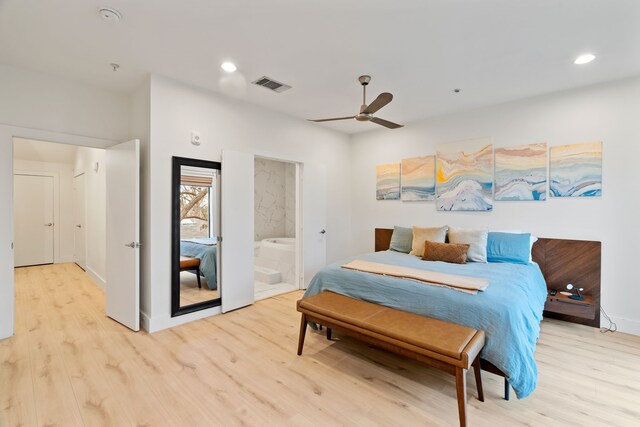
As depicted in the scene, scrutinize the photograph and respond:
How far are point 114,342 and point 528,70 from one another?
4.84 m

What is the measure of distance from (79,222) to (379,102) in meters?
6.70

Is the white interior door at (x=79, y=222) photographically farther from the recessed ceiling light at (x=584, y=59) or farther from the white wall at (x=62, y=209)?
the recessed ceiling light at (x=584, y=59)

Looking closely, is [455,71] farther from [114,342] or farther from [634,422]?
[114,342]

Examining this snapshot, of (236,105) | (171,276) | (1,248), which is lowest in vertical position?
(171,276)

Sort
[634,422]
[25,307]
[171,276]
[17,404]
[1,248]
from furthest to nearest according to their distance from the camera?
[25,307] → [171,276] → [1,248] → [17,404] → [634,422]

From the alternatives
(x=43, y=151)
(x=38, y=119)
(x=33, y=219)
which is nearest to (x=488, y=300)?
(x=38, y=119)

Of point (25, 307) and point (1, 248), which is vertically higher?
point (1, 248)

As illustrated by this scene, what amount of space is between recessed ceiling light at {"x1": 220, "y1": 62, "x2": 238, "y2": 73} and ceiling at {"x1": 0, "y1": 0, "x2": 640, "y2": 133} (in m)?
0.07

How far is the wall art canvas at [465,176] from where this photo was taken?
3914mm

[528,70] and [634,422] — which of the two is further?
[528,70]

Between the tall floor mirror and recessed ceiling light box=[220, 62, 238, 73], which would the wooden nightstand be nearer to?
the tall floor mirror

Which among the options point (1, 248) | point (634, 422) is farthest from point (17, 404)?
point (634, 422)

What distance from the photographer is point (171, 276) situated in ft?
10.5

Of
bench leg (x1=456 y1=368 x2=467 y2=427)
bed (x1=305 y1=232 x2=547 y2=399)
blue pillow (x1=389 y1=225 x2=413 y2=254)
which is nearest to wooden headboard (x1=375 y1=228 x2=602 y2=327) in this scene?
bed (x1=305 y1=232 x2=547 y2=399)
